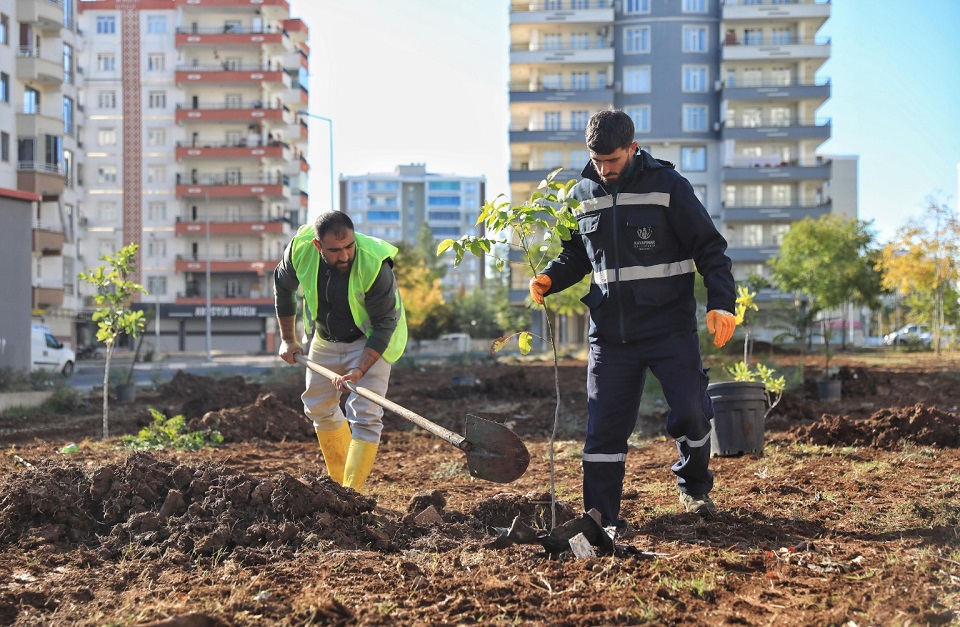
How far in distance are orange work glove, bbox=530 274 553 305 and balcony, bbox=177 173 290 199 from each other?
5924cm

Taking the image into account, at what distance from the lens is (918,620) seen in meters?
3.04

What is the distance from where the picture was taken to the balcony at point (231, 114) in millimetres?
62000

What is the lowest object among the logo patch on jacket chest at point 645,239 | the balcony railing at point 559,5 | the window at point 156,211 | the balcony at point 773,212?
the logo patch on jacket chest at point 645,239

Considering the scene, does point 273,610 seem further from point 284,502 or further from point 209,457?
point 209,457

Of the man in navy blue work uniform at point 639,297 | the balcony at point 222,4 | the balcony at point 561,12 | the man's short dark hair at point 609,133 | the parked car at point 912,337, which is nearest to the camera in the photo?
the man's short dark hair at point 609,133

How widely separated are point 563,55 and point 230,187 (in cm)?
2336

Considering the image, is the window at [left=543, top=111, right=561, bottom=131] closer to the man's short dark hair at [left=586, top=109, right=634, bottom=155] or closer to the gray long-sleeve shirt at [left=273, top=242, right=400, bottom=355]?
the gray long-sleeve shirt at [left=273, top=242, right=400, bottom=355]

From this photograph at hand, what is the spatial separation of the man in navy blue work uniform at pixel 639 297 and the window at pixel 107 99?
220ft

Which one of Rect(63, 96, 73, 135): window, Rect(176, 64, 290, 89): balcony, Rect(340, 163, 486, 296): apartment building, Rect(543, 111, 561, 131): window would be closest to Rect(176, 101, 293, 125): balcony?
Rect(176, 64, 290, 89): balcony

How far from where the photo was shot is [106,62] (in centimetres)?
6562

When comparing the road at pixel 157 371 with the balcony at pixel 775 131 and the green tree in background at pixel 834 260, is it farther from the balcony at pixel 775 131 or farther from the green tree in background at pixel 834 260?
the balcony at pixel 775 131

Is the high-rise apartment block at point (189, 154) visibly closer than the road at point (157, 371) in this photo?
No

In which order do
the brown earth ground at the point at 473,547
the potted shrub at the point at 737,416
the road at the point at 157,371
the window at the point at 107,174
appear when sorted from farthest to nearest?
the window at the point at 107,174 < the road at the point at 157,371 < the potted shrub at the point at 737,416 < the brown earth ground at the point at 473,547

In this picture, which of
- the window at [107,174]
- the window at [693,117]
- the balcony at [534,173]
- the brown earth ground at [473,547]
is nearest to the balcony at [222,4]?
the window at [107,174]
